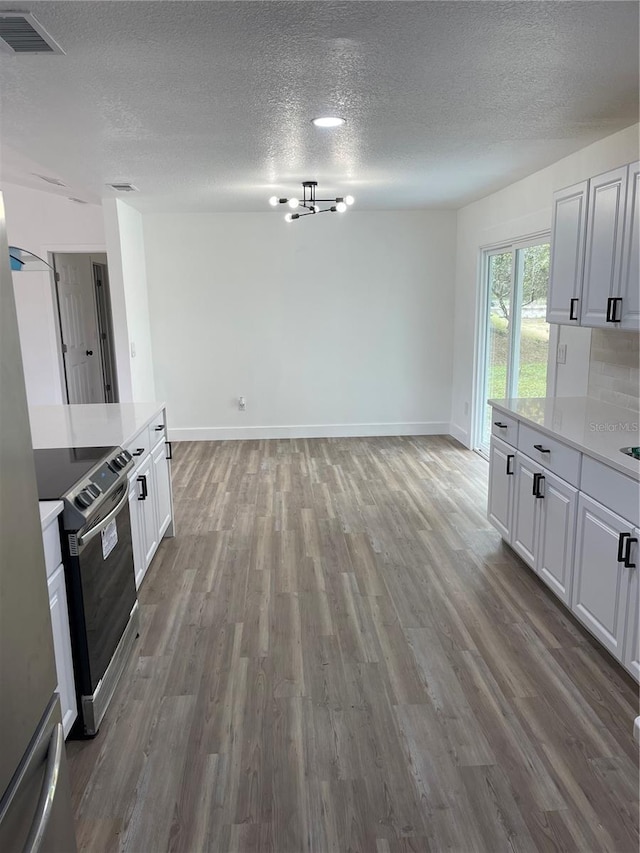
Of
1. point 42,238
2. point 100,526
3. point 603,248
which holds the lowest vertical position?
point 100,526

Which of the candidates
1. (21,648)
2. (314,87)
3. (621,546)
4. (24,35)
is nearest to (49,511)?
(21,648)

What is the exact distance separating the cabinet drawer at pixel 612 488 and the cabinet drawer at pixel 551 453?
0.08 meters

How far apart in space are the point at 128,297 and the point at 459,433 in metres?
3.69

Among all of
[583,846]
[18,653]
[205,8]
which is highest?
[205,8]

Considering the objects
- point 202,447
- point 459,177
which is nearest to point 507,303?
point 459,177

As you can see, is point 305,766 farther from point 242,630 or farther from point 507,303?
point 507,303

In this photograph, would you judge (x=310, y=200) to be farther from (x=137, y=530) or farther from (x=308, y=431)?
(x=137, y=530)

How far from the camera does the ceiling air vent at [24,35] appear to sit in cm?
183

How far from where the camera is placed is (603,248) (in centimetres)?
293

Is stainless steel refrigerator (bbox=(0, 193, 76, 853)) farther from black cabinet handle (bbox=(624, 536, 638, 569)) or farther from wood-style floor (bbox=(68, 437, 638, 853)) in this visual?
black cabinet handle (bbox=(624, 536, 638, 569))

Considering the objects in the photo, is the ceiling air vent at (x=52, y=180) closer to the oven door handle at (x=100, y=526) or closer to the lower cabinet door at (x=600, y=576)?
the oven door handle at (x=100, y=526)

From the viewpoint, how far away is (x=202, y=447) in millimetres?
6395

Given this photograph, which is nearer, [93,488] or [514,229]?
[93,488]

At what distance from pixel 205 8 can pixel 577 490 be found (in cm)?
234
